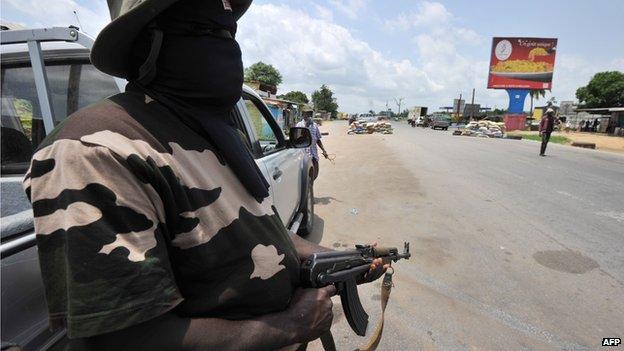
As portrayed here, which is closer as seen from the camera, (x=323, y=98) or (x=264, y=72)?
(x=264, y=72)

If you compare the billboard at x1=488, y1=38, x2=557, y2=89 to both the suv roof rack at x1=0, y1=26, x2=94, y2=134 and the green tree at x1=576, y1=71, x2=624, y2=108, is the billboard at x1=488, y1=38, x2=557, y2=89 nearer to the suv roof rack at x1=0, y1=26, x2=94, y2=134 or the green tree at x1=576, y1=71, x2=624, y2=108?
Answer: the green tree at x1=576, y1=71, x2=624, y2=108

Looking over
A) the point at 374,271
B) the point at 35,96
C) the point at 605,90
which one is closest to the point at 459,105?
the point at 605,90

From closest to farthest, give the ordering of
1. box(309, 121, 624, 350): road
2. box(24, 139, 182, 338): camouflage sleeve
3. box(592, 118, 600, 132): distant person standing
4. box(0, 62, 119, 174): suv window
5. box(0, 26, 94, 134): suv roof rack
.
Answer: box(24, 139, 182, 338): camouflage sleeve
box(0, 26, 94, 134): suv roof rack
box(0, 62, 119, 174): suv window
box(309, 121, 624, 350): road
box(592, 118, 600, 132): distant person standing

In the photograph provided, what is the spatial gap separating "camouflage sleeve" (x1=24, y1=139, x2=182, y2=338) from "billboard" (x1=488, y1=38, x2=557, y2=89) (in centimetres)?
4648

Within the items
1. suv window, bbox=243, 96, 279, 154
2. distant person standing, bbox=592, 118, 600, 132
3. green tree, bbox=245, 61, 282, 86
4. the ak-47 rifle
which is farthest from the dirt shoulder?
green tree, bbox=245, 61, 282, 86

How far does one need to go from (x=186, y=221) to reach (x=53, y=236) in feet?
0.84

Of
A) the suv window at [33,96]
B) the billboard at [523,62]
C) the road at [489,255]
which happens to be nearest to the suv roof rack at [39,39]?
the suv window at [33,96]

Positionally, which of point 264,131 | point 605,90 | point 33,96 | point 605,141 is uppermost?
point 605,90

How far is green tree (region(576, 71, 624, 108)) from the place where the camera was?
2010 inches

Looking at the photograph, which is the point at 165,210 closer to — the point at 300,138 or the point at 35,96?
the point at 35,96

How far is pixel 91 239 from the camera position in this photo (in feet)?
2.48

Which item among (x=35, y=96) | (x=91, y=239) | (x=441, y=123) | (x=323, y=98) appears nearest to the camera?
(x=91, y=239)

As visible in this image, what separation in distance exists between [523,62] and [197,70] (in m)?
47.9

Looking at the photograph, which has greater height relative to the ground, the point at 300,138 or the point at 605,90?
the point at 605,90
